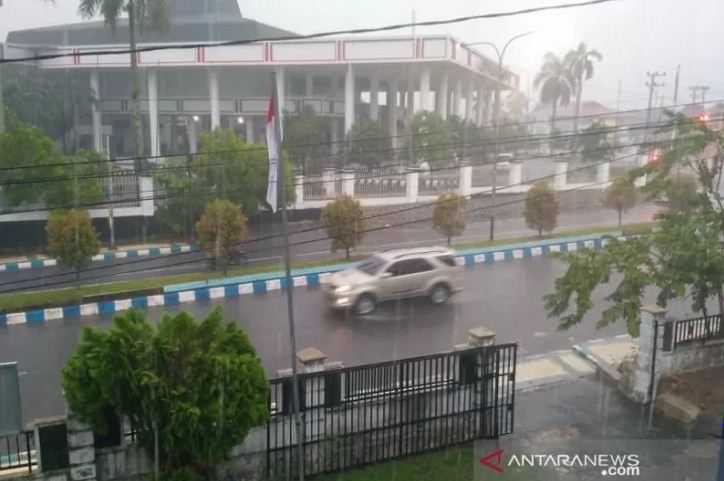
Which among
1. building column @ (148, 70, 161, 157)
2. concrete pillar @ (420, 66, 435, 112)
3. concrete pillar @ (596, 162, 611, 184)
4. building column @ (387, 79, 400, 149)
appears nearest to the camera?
building column @ (148, 70, 161, 157)

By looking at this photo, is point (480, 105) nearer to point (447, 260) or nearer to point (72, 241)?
point (447, 260)

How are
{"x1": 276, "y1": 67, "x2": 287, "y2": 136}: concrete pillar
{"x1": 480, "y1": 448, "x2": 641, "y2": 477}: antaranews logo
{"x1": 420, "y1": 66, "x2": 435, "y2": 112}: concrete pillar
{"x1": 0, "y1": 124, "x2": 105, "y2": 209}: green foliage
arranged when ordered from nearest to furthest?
1. {"x1": 480, "y1": 448, "x2": 641, "y2": 477}: antaranews logo
2. {"x1": 0, "y1": 124, "x2": 105, "y2": 209}: green foliage
3. {"x1": 276, "y1": 67, "x2": 287, "y2": 136}: concrete pillar
4. {"x1": 420, "y1": 66, "x2": 435, "y2": 112}: concrete pillar

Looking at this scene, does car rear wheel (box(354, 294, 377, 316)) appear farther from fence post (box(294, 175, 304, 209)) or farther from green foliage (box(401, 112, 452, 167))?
green foliage (box(401, 112, 452, 167))

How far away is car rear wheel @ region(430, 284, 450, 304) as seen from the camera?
9522mm

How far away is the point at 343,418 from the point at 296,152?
11756mm

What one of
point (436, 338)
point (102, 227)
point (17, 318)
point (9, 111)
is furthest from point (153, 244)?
point (436, 338)

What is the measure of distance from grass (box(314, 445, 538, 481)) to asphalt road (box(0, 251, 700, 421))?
2.42 m

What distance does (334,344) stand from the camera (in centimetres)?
811

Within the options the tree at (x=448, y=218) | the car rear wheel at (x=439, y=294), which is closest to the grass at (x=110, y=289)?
the car rear wheel at (x=439, y=294)

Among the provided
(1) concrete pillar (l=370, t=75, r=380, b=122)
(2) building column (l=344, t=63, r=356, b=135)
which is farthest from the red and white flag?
(1) concrete pillar (l=370, t=75, r=380, b=122)

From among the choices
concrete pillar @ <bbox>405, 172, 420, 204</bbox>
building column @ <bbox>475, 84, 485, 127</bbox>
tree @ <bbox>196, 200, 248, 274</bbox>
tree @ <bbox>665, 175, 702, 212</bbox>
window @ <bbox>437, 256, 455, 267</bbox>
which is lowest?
window @ <bbox>437, 256, 455, 267</bbox>

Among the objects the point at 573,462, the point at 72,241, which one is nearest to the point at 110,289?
the point at 72,241

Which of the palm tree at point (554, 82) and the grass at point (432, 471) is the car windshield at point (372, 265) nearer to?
the grass at point (432, 471)

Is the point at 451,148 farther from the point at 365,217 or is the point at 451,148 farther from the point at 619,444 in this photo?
the point at 619,444
